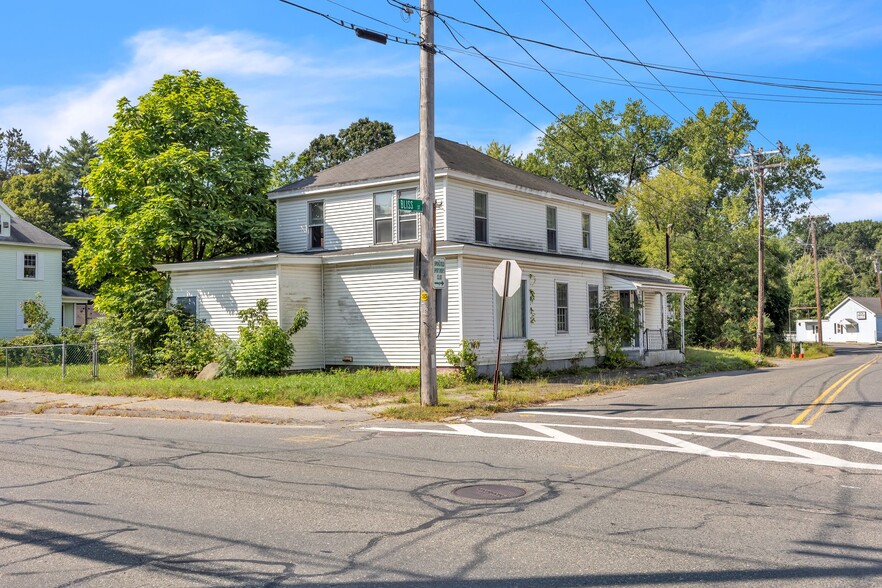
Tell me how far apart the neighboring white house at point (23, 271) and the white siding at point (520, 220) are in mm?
27957

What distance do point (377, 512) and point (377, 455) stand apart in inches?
124

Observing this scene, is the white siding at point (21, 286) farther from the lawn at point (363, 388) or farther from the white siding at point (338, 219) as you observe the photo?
the white siding at point (338, 219)

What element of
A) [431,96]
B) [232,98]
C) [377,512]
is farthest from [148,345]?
[377,512]

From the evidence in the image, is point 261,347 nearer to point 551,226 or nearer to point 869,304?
point 551,226

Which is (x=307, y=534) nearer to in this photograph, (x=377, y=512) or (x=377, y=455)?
(x=377, y=512)

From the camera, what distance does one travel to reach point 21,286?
4100 cm

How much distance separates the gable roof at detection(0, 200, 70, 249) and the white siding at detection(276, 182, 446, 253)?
21.3m

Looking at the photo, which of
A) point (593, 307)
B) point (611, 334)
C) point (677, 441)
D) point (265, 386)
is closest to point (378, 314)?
point (265, 386)

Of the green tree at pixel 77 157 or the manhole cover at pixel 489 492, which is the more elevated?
the green tree at pixel 77 157

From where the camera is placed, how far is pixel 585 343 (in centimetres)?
2678

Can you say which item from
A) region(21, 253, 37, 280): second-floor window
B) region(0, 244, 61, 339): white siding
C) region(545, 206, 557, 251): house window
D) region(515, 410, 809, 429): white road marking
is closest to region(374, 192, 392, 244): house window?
region(545, 206, 557, 251): house window

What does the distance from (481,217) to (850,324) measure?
73.7m

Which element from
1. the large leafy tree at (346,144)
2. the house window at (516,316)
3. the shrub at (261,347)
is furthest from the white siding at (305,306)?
the large leafy tree at (346,144)

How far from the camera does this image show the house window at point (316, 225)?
25987mm
